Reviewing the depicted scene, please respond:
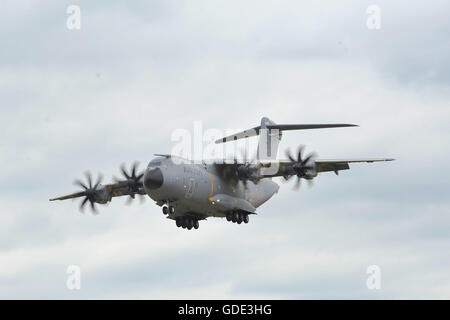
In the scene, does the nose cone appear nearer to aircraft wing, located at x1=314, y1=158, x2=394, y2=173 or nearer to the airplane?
the airplane

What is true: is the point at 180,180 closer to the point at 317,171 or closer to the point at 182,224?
the point at 182,224

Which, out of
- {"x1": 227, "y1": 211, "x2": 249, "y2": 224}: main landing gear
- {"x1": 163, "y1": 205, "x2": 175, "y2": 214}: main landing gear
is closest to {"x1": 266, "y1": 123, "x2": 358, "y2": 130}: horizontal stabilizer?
{"x1": 227, "y1": 211, "x2": 249, "y2": 224}: main landing gear

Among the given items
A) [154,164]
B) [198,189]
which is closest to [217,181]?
[198,189]

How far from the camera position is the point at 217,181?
182 feet

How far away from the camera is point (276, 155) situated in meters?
60.8

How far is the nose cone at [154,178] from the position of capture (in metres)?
51.2

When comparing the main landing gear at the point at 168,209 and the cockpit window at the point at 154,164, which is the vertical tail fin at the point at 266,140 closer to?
the main landing gear at the point at 168,209

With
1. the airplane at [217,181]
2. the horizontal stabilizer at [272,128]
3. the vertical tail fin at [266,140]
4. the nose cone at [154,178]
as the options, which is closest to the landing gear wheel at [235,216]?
the airplane at [217,181]

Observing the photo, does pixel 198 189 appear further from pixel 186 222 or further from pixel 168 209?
pixel 186 222
